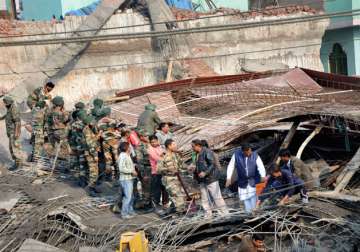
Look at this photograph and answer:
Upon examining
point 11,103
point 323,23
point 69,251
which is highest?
Answer: point 323,23

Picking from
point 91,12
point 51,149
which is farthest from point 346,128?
point 91,12

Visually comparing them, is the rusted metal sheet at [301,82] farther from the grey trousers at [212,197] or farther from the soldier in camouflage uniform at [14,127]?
the grey trousers at [212,197]

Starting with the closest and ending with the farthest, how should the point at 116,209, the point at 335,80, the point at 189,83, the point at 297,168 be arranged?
the point at 297,168
the point at 116,209
the point at 335,80
the point at 189,83

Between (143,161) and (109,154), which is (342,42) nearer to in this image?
(109,154)

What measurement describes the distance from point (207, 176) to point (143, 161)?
1529 mm

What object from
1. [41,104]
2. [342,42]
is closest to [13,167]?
[41,104]

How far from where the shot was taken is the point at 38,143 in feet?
46.3

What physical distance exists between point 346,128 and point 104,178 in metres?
4.66

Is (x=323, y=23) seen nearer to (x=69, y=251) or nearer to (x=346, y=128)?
(x=346, y=128)

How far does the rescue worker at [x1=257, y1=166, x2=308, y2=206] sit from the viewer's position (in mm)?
9688

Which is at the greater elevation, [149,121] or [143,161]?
[149,121]

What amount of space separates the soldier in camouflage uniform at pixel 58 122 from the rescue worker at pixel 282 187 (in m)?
5.11

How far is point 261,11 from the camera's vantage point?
24.1m

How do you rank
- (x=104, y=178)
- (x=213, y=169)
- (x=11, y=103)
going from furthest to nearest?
(x=11, y=103)
(x=104, y=178)
(x=213, y=169)
